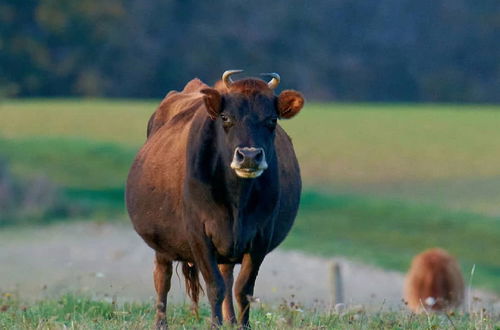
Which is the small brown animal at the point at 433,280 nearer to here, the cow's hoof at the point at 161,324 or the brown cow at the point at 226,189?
the brown cow at the point at 226,189

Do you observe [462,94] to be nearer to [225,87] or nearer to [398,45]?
[398,45]

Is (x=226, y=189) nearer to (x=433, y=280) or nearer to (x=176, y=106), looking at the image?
(x=176, y=106)

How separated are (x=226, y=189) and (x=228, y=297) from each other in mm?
934

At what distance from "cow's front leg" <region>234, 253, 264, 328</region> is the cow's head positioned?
0.76 metres

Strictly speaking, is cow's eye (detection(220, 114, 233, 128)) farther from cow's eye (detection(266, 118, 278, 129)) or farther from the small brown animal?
the small brown animal

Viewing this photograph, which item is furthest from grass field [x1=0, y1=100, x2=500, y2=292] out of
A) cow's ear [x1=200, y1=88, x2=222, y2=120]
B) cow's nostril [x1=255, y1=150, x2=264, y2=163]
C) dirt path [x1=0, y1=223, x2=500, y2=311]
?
cow's nostril [x1=255, y1=150, x2=264, y2=163]

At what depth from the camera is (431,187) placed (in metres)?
34.6

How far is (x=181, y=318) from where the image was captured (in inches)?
403

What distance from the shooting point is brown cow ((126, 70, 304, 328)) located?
854 cm

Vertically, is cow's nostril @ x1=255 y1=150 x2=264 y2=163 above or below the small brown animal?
above

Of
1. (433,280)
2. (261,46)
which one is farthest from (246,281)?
(261,46)

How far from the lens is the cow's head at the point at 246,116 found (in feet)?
27.3

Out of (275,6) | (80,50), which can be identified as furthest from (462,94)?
(80,50)

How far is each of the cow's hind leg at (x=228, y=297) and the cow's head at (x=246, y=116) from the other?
1181 millimetres
